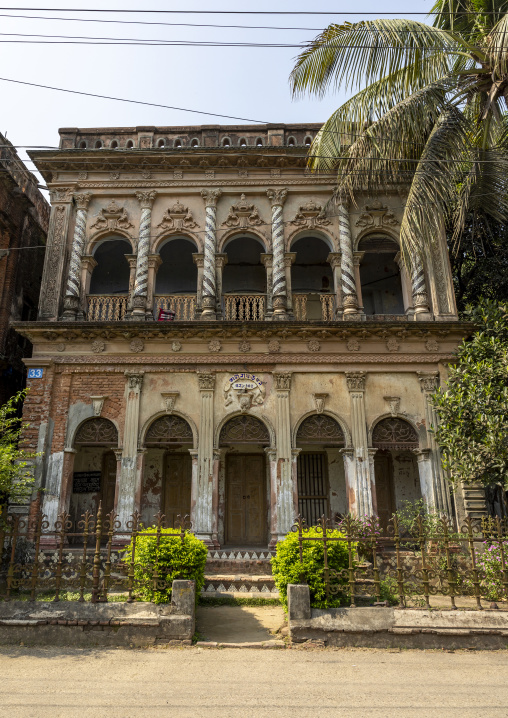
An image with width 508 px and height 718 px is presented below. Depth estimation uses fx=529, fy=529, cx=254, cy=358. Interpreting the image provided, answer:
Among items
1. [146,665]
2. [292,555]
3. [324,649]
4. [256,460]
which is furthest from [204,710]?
[256,460]

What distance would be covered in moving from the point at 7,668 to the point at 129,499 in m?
6.42

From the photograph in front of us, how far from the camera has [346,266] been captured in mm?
13461

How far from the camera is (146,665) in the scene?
18.1 ft

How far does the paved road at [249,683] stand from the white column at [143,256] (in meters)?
8.49

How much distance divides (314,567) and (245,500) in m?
7.36

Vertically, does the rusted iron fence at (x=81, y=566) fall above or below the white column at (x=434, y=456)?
below

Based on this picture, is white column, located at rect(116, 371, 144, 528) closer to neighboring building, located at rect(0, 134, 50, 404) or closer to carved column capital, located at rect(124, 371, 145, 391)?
carved column capital, located at rect(124, 371, 145, 391)

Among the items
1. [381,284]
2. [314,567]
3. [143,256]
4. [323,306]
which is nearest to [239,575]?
[314,567]

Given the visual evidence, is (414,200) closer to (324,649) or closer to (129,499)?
(324,649)

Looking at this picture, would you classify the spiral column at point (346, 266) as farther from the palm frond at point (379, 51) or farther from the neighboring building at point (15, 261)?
the neighboring building at point (15, 261)

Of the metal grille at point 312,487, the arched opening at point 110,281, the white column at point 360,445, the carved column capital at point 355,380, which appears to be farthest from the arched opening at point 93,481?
the carved column capital at point 355,380

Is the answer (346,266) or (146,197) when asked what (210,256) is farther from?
(346,266)

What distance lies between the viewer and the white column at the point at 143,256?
13156mm

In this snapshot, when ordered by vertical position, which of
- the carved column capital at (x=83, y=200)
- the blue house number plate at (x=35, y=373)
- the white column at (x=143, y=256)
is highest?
the carved column capital at (x=83, y=200)
